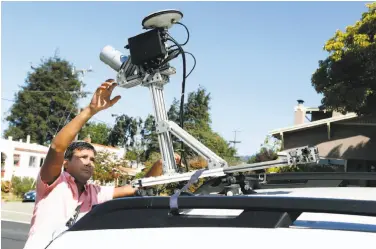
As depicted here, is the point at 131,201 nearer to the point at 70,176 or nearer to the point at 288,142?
the point at 70,176

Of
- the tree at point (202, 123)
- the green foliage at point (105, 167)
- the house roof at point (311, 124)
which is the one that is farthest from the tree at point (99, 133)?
the house roof at point (311, 124)

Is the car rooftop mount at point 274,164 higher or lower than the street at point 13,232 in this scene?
A: higher

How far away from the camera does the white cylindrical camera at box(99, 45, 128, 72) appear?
312cm

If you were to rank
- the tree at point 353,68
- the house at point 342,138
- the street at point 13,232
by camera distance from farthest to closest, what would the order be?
the house at point 342,138 → the tree at point 353,68 → the street at point 13,232

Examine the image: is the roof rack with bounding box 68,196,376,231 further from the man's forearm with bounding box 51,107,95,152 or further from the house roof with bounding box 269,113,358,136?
the house roof with bounding box 269,113,358,136

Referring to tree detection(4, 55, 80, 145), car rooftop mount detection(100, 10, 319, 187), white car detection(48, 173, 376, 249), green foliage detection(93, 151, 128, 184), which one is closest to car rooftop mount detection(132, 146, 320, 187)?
car rooftop mount detection(100, 10, 319, 187)

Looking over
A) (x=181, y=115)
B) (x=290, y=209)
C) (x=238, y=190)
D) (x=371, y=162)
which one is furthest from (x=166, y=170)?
(x=371, y=162)

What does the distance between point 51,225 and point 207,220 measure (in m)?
1.41

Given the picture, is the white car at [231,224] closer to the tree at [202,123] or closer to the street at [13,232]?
the street at [13,232]

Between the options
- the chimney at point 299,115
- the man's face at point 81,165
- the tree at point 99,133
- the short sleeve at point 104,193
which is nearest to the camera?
the man's face at point 81,165

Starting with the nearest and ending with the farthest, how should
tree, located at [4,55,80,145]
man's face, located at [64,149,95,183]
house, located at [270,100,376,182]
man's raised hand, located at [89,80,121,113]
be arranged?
man's raised hand, located at [89,80,121,113] → man's face, located at [64,149,95,183] → house, located at [270,100,376,182] → tree, located at [4,55,80,145]

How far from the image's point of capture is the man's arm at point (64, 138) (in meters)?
2.43

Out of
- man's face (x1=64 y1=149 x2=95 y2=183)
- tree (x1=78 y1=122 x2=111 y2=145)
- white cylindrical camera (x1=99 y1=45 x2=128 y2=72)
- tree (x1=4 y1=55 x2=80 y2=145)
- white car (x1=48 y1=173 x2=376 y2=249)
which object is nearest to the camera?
white car (x1=48 y1=173 x2=376 y2=249)

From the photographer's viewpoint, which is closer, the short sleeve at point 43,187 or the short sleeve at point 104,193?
the short sleeve at point 43,187
